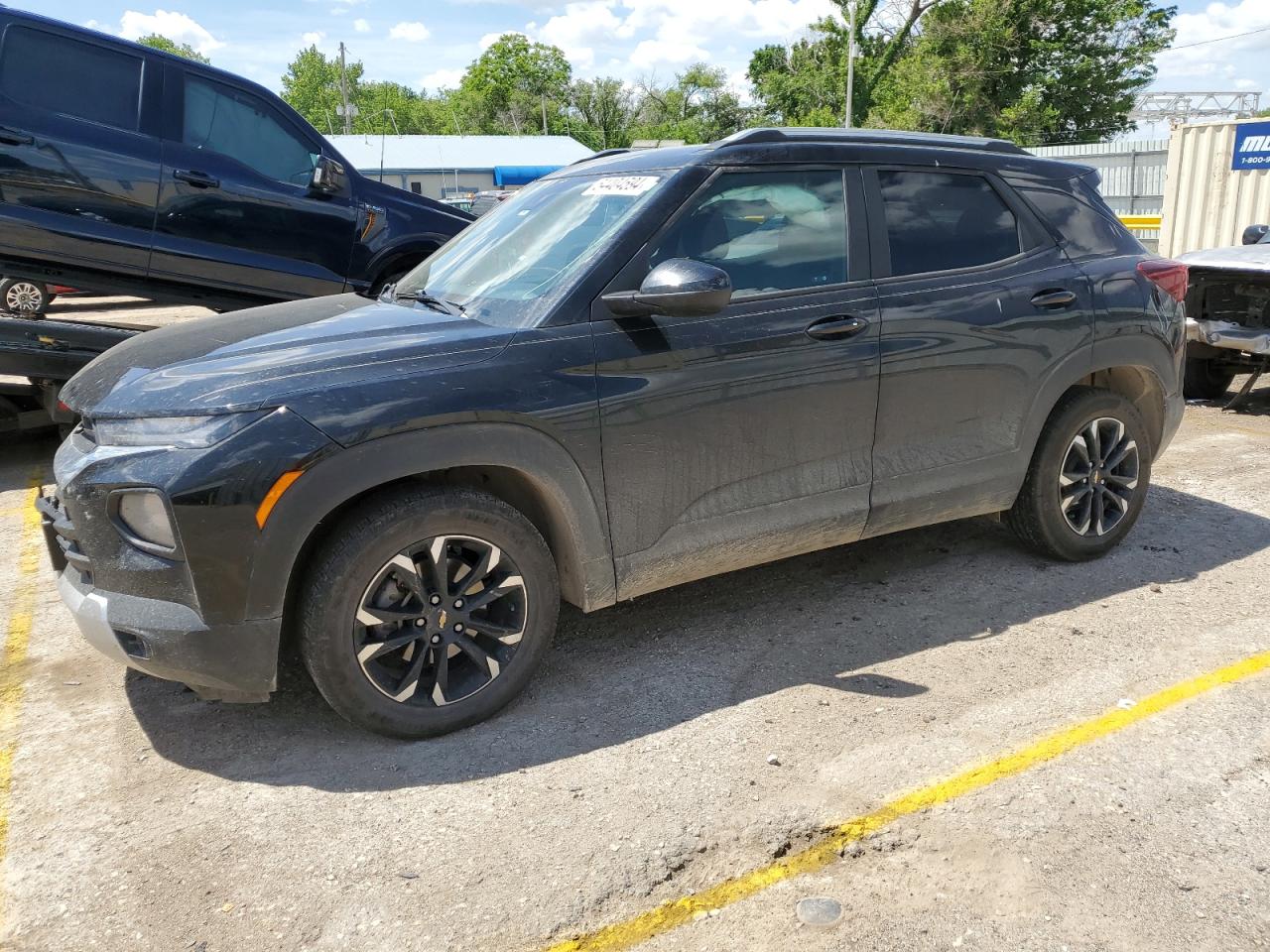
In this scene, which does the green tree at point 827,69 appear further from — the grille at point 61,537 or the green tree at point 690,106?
the grille at point 61,537

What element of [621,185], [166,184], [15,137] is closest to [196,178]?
[166,184]

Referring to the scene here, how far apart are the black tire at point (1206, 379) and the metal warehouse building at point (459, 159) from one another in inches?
1619

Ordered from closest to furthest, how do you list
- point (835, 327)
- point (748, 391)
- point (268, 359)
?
point (268, 359), point (748, 391), point (835, 327)

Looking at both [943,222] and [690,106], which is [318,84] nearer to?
[690,106]

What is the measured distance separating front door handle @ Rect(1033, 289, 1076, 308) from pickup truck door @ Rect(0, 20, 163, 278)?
5265 mm

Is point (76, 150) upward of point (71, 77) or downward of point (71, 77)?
downward

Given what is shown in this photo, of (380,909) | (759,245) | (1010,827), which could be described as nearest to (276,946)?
(380,909)

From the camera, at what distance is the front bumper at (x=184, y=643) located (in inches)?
118

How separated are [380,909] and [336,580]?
0.95 meters

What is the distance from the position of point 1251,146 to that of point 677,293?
11.2m

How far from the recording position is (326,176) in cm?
711

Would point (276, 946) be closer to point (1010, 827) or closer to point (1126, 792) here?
point (1010, 827)

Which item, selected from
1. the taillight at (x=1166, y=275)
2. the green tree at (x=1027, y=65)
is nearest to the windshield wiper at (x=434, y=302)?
the taillight at (x=1166, y=275)

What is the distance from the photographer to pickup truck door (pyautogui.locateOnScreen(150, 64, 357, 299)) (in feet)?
21.8
